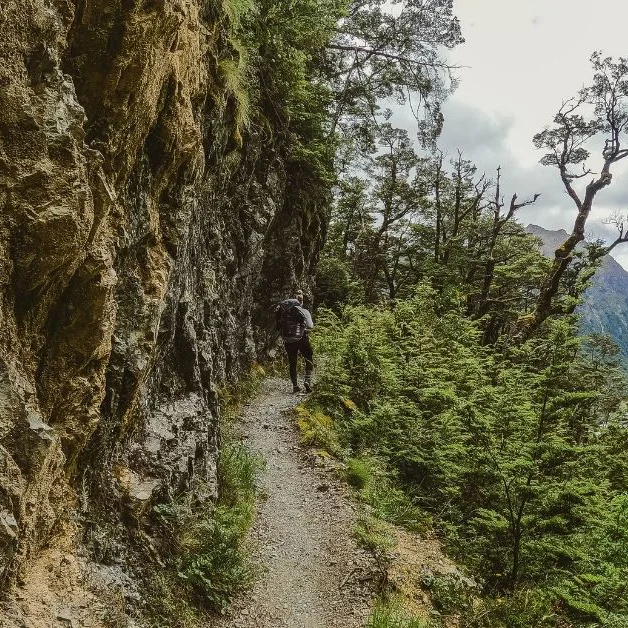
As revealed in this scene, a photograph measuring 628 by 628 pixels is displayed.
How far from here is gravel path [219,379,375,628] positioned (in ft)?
18.7

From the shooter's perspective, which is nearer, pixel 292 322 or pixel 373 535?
pixel 373 535

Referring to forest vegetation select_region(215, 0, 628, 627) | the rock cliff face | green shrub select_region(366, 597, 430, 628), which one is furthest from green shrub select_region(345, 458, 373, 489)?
green shrub select_region(366, 597, 430, 628)

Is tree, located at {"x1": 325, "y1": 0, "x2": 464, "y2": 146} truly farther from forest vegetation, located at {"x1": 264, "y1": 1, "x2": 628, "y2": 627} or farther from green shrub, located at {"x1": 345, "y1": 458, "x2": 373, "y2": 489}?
green shrub, located at {"x1": 345, "y1": 458, "x2": 373, "y2": 489}

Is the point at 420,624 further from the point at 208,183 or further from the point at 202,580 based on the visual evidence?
the point at 208,183

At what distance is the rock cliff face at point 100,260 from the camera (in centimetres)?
314

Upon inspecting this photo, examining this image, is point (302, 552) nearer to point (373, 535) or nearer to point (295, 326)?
point (373, 535)

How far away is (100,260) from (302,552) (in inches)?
203

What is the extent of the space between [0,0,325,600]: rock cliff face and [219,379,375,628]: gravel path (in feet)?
4.58

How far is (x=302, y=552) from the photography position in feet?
22.4

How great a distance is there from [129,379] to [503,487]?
6048mm

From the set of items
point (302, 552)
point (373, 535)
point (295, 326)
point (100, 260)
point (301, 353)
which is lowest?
point (302, 552)

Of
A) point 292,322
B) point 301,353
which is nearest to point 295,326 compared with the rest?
point 292,322

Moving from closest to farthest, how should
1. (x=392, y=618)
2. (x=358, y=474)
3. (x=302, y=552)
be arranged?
1. (x=392, y=618)
2. (x=302, y=552)
3. (x=358, y=474)

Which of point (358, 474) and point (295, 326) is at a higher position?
point (295, 326)
